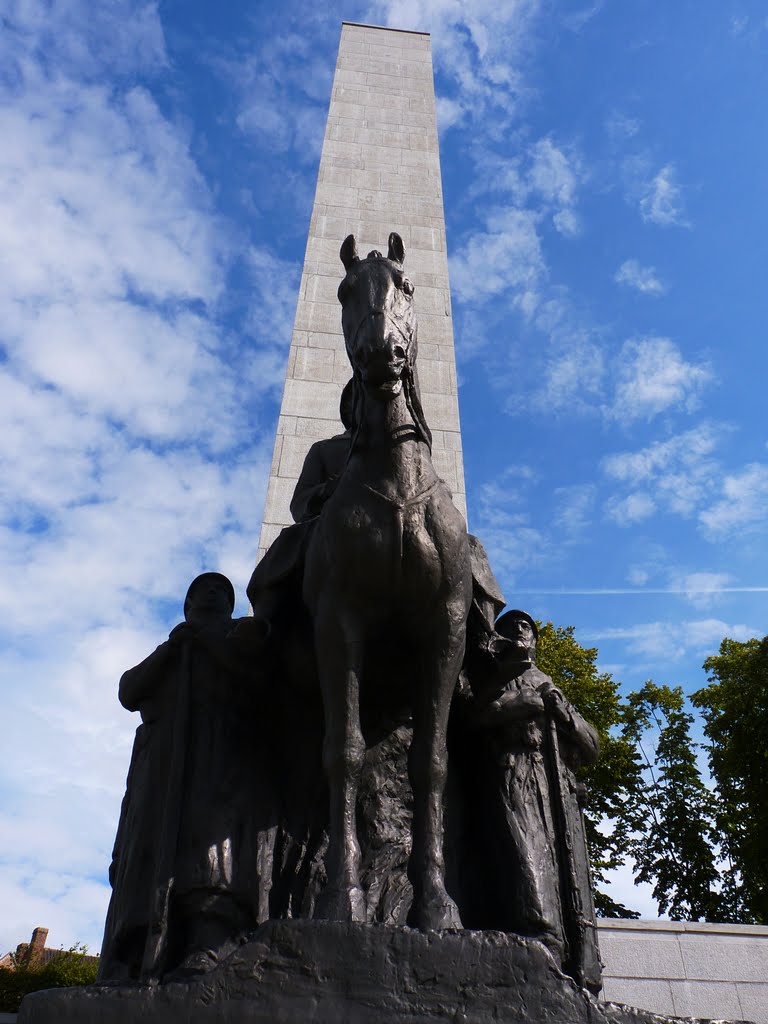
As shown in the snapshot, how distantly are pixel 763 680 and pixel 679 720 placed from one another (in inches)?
186

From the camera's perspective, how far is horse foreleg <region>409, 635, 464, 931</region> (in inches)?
135

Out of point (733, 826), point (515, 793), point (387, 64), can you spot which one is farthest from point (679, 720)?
point (515, 793)

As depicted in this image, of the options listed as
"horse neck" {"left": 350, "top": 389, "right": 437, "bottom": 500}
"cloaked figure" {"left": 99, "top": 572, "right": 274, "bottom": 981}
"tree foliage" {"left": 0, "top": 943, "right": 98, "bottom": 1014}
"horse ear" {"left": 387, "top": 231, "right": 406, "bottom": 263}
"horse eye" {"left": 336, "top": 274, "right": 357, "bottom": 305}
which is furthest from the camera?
"tree foliage" {"left": 0, "top": 943, "right": 98, "bottom": 1014}

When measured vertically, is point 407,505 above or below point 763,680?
below

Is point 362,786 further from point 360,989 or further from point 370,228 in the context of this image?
point 370,228

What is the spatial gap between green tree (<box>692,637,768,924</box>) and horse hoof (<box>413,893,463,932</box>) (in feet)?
67.6

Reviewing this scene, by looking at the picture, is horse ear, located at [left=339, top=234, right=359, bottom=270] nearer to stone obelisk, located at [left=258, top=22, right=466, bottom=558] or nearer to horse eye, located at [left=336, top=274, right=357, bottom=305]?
horse eye, located at [left=336, top=274, right=357, bottom=305]

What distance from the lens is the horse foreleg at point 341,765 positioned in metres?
3.37

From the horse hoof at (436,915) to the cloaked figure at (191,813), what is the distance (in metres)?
0.84

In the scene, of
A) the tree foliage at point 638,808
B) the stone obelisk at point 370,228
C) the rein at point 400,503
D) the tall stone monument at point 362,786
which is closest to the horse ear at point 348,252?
the tall stone monument at point 362,786

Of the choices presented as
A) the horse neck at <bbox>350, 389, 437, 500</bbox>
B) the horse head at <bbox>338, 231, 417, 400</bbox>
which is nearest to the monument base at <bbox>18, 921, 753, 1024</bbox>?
the horse neck at <bbox>350, 389, 437, 500</bbox>

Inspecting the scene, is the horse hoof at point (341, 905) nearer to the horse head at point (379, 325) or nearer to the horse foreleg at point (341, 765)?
the horse foreleg at point (341, 765)

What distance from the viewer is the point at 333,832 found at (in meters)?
3.63

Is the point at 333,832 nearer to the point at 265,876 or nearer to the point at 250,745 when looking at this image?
the point at 265,876
